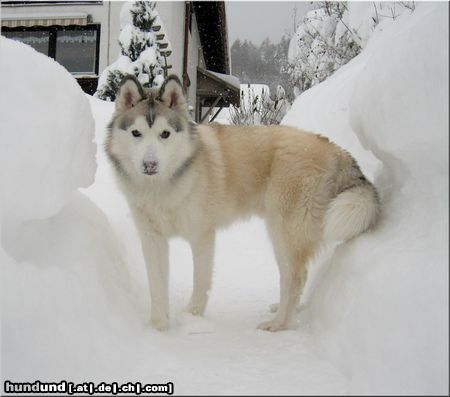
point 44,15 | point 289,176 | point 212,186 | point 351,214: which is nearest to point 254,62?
point 44,15

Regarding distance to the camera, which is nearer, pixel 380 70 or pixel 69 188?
pixel 380 70

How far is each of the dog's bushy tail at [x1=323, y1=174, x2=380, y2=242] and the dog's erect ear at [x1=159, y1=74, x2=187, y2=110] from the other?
142 centimetres

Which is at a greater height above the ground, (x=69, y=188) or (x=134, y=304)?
(x=69, y=188)

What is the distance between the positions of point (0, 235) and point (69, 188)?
1.74 ft

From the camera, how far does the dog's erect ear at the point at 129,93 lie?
3418 millimetres

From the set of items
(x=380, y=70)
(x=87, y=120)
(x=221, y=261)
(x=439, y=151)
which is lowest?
(x=221, y=261)

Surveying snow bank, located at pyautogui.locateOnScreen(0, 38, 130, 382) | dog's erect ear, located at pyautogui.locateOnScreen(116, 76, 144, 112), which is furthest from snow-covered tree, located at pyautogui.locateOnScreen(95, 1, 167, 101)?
snow bank, located at pyautogui.locateOnScreen(0, 38, 130, 382)

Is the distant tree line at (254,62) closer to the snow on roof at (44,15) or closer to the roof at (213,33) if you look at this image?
the roof at (213,33)

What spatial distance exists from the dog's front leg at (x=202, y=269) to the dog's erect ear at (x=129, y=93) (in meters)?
1.16

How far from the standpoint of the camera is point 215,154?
3648mm

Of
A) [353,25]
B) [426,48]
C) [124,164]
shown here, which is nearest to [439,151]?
[426,48]

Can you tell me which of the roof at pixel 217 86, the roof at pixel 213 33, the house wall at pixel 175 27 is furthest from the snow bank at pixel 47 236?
the roof at pixel 213 33

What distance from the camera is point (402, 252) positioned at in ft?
7.27

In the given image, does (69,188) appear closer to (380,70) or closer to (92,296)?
(92,296)
